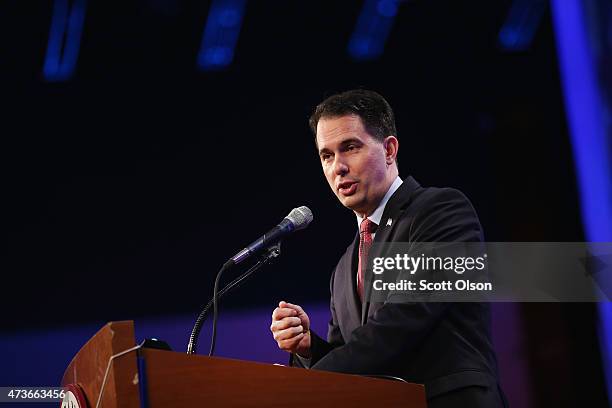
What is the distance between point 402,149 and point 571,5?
103 centimetres

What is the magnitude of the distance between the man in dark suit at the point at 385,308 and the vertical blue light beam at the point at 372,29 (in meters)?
0.96

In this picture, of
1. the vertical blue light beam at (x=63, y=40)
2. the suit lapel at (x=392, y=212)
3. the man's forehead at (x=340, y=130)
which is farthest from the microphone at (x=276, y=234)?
the vertical blue light beam at (x=63, y=40)

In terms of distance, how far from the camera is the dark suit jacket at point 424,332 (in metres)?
1.74

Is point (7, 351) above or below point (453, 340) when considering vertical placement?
above

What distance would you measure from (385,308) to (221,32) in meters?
1.98

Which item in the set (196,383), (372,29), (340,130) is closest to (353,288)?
(340,130)

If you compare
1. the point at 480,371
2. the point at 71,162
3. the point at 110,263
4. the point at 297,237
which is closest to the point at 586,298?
the point at 297,237

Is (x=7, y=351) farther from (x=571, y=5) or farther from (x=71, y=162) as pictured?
(x=571, y=5)

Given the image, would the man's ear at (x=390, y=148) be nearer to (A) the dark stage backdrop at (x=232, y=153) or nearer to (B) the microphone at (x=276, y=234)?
(B) the microphone at (x=276, y=234)

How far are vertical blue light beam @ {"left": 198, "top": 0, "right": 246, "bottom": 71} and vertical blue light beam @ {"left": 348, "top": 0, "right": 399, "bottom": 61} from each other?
0.55m

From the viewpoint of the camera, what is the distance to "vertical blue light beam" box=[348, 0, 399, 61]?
11.1 feet

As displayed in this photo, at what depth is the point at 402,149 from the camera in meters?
3.44

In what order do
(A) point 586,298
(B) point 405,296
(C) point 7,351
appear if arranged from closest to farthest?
(B) point 405,296 → (C) point 7,351 → (A) point 586,298

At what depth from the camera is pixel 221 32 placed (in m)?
3.36
